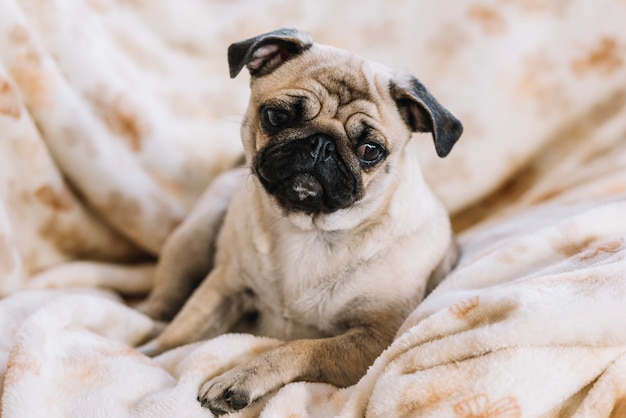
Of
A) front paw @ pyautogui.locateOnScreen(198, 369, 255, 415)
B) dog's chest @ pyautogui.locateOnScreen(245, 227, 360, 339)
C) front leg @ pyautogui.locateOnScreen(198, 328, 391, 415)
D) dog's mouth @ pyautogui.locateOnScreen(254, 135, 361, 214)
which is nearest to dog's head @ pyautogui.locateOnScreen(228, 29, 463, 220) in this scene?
dog's mouth @ pyautogui.locateOnScreen(254, 135, 361, 214)

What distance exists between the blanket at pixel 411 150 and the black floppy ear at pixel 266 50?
0.78 m

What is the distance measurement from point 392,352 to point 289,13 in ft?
6.11

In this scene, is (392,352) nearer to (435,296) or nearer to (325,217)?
(435,296)

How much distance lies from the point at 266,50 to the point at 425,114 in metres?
0.51

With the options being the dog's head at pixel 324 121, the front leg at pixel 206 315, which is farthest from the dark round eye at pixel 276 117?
the front leg at pixel 206 315

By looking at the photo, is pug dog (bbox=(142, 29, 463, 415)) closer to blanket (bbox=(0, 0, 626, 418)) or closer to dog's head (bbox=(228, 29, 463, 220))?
dog's head (bbox=(228, 29, 463, 220))

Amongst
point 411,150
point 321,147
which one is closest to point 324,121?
point 321,147

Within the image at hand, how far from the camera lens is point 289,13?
2.90 m

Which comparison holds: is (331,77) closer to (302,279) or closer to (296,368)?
(302,279)

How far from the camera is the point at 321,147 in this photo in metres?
1.75

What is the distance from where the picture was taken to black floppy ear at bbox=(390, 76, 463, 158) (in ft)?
6.00

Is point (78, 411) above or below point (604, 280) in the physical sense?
below

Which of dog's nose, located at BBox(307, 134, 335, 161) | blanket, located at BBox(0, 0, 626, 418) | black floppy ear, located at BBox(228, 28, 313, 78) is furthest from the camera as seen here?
black floppy ear, located at BBox(228, 28, 313, 78)

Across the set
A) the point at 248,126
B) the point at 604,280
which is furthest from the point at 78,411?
the point at 604,280
